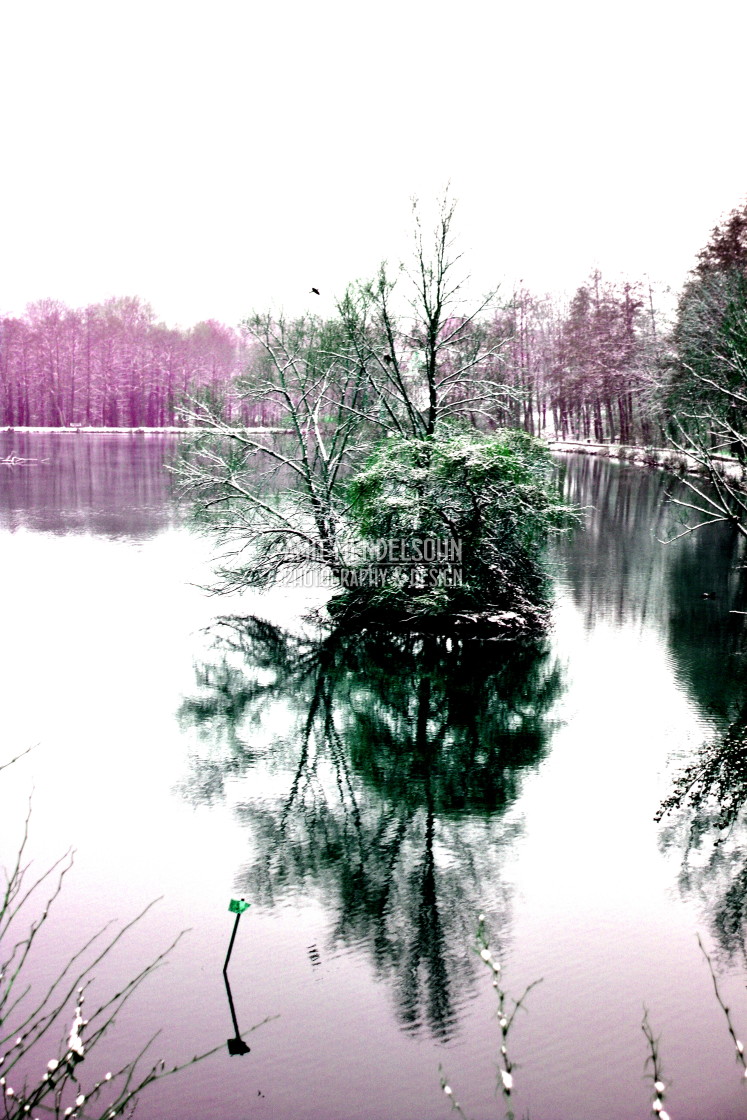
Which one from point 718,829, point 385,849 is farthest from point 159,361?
point 718,829

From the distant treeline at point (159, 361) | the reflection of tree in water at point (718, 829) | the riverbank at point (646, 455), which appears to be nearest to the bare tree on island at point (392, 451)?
the reflection of tree in water at point (718, 829)

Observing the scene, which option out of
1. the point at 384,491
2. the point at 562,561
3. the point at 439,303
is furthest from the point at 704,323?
the point at 384,491

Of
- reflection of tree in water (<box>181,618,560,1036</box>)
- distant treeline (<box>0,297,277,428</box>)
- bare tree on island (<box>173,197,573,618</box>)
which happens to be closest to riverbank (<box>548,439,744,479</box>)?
bare tree on island (<box>173,197,573,618</box>)

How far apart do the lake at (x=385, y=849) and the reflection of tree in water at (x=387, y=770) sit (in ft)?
0.14

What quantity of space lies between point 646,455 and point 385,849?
48.2 meters

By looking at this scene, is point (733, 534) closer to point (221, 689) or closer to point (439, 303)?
point (439, 303)

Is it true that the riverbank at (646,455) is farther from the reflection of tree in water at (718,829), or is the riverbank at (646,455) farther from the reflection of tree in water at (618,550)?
the reflection of tree in water at (718,829)

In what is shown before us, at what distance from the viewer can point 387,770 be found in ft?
40.5

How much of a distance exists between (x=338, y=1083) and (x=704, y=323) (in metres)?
36.3

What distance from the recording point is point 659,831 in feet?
34.7

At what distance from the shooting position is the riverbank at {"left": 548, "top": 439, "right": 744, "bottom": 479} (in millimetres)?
43062

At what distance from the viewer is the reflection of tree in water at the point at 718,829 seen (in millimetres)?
8883

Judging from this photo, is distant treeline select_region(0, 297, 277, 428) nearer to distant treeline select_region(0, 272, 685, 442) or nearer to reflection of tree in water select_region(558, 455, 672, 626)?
distant treeline select_region(0, 272, 685, 442)

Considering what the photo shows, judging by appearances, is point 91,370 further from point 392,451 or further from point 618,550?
point 392,451
